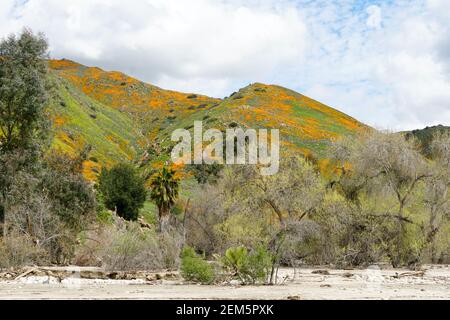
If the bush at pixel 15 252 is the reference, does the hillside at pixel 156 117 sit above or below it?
above

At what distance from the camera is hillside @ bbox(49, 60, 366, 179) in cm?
7638

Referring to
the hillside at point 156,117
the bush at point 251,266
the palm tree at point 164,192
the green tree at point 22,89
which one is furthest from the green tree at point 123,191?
the bush at point 251,266

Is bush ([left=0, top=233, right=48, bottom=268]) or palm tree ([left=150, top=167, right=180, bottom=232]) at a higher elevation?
palm tree ([left=150, top=167, right=180, bottom=232])

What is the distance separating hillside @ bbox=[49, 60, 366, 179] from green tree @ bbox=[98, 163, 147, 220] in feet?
23.4

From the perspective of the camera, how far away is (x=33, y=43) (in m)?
32.3

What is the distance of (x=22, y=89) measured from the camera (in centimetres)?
3097

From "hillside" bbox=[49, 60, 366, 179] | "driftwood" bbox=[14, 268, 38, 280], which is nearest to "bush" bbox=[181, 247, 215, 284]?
"driftwood" bbox=[14, 268, 38, 280]

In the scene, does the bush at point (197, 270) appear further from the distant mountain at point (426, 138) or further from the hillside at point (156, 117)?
the hillside at point (156, 117)

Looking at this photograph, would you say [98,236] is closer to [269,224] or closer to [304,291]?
[269,224]

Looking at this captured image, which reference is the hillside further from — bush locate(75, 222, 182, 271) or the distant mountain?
bush locate(75, 222, 182, 271)

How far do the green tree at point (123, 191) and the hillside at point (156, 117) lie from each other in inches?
281

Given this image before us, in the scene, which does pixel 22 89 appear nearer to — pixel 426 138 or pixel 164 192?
pixel 164 192

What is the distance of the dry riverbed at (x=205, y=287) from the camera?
17.1m
